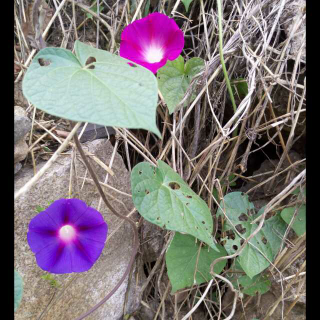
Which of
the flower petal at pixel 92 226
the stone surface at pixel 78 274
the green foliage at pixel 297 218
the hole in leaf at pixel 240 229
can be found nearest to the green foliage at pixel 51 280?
the stone surface at pixel 78 274

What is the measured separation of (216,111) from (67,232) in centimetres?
52

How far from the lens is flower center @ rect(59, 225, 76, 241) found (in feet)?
2.52

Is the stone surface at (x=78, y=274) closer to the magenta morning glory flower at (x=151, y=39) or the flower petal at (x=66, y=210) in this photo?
the flower petal at (x=66, y=210)

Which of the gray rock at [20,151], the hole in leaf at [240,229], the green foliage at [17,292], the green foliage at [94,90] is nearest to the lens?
the green foliage at [94,90]

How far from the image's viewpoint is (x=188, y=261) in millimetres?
862

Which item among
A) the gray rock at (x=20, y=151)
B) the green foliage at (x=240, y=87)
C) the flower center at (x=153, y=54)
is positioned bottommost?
the gray rock at (x=20, y=151)

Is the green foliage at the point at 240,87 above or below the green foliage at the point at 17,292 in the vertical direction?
above

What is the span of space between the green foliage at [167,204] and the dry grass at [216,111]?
11cm

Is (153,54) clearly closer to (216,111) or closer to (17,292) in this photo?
(216,111)

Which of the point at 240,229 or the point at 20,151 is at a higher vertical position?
the point at 20,151

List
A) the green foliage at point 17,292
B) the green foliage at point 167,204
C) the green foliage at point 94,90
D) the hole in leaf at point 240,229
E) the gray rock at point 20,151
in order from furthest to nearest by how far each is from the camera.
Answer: the hole in leaf at point 240,229, the gray rock at point 20,151, the green foliage at point 167,204, the green foliage at point 17,292, the green foliage at point 94,90

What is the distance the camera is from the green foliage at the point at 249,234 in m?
0.85

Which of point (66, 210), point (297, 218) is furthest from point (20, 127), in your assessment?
point (297, 218)

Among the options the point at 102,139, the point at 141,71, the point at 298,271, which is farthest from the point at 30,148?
the point at 298,271
